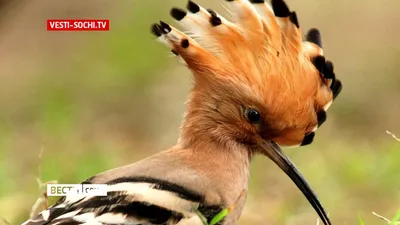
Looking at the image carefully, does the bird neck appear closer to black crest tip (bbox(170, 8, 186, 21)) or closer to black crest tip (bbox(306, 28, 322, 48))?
black crest tip (bbox(170, 8, 186, 21))

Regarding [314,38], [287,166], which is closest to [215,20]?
[314,38]

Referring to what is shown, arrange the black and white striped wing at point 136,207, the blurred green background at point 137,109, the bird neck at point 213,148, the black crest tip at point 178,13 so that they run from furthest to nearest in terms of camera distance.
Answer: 1. the blurred green background at point 137,109
2. the black crest tip at point 178,13
3. the bird neck at point 213,148
4. the black and white striped wing at point 136,207

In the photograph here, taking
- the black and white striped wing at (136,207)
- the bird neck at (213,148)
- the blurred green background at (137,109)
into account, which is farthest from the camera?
the blurred green background at (137,109)

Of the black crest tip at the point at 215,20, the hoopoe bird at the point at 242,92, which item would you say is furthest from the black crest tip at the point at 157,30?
the black crest tip at the point at 215,20

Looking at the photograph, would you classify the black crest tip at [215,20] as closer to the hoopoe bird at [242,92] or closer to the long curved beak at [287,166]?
the hoopoe bird at [242,92]

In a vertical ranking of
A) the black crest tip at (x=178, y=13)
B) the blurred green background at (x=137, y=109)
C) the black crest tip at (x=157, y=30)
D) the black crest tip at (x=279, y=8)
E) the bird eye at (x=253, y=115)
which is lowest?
the blurred green background at (x=137, y=109)

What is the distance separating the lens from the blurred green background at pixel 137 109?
294 centimetres

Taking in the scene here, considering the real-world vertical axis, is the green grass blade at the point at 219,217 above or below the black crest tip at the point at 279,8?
below

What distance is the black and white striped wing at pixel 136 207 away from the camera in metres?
2.11

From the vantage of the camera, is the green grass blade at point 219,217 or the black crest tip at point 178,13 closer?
the green grass blade at point 219,217

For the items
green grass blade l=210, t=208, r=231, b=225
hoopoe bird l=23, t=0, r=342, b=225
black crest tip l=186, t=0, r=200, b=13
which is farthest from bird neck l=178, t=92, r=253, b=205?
black crest tip l=186, t=0, r=200, b=13

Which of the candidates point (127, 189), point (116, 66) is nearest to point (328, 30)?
point (116, 66)

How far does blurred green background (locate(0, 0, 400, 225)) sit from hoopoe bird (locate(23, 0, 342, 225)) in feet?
1.16

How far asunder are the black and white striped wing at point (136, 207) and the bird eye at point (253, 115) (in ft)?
1.03
